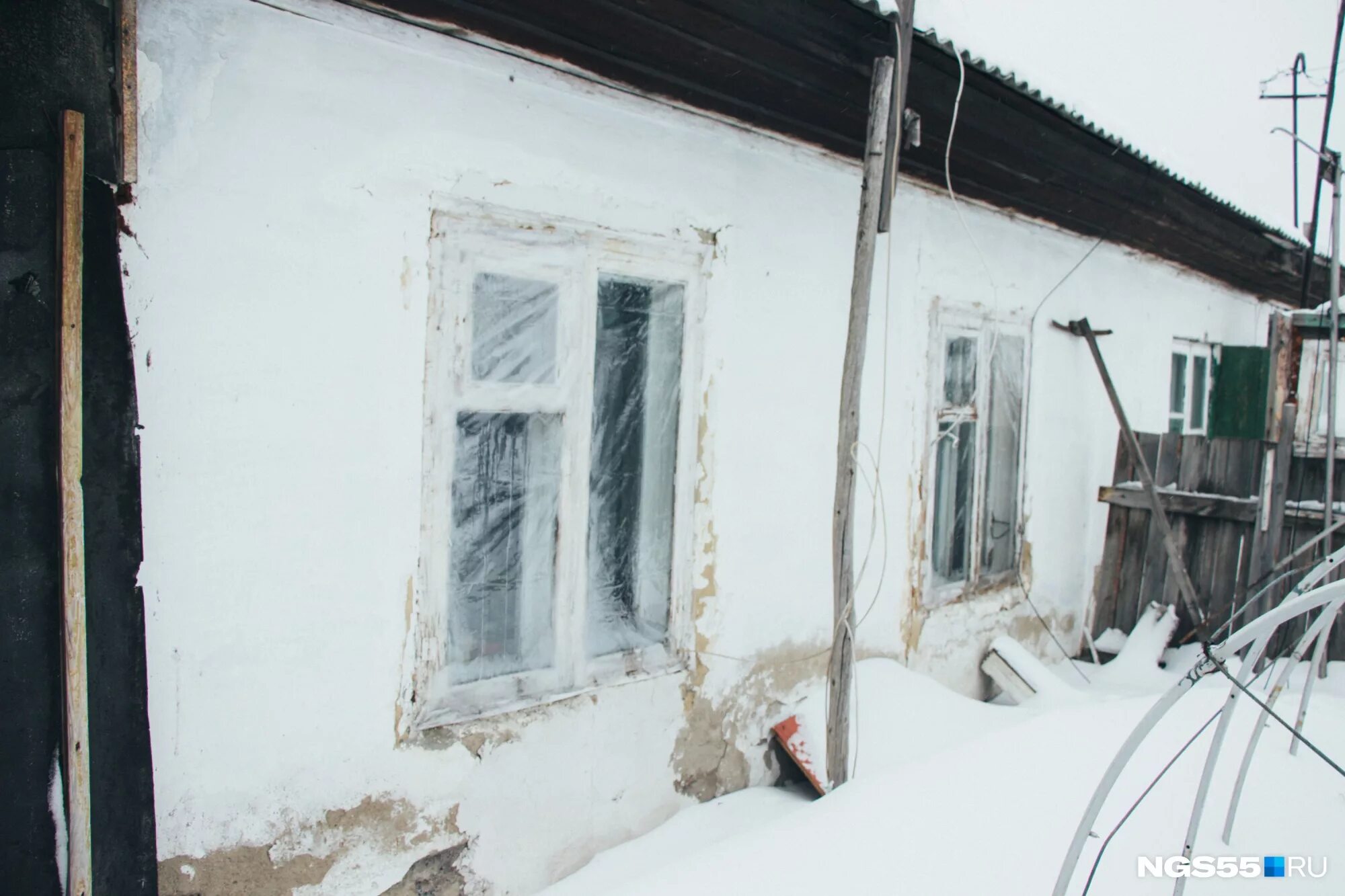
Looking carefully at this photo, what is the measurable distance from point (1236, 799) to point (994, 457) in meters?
2.70

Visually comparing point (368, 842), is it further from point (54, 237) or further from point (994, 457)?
point (994, 457)

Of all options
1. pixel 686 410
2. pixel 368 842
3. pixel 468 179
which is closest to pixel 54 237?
pixel 468 179

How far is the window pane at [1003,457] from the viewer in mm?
4918

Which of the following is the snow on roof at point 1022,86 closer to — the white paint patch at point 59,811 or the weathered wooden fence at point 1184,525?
the weathered wooden fence at point 1184,525

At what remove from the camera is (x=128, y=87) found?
192 cm

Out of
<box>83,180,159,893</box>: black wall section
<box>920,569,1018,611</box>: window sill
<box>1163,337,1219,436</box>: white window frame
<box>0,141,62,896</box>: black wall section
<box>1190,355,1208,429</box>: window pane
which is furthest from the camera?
<box>1190,355,1208,429</box>: window pane

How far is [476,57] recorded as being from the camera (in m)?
2.53

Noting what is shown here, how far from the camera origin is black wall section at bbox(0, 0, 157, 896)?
176 cm

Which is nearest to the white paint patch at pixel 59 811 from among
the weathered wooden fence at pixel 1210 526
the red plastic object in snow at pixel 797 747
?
the red plastic object in snow at pixel 797 747

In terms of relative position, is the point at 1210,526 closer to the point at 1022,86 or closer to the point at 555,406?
the point at 1022,86

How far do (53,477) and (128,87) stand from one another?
0.92 metres

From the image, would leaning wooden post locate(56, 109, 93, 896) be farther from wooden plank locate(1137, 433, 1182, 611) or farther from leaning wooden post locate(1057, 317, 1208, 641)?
wooden plank locate(1137, 433, 1182, 611)

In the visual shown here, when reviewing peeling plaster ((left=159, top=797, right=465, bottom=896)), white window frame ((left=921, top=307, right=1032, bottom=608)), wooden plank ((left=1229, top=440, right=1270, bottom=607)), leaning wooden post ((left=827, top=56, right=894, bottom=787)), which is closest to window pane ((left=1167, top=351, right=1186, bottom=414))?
wooden plank ((left=1229, top=440, right=1270, bottom=607))

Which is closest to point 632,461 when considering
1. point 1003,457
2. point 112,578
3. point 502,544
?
point 502,544
